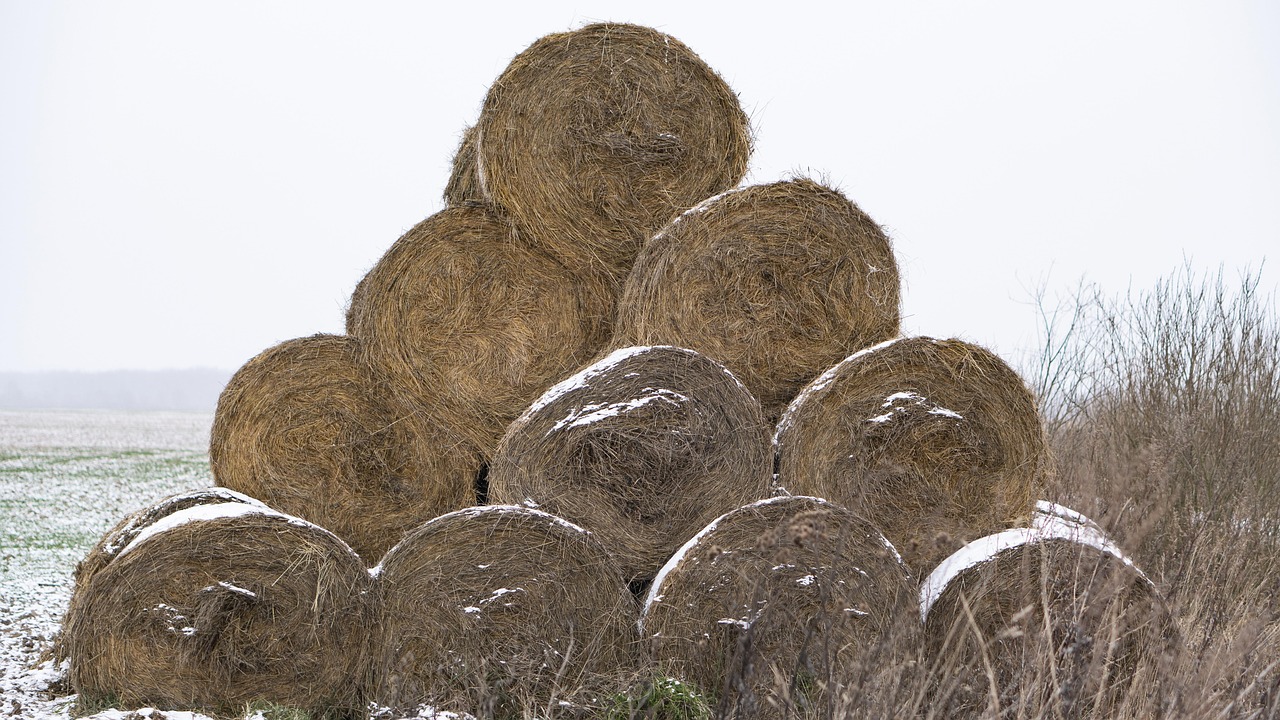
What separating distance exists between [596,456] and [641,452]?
20 cm

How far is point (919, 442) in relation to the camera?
15.6 feet

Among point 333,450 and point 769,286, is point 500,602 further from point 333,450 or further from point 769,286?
point 769,286

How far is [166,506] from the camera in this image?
5117 millimetres

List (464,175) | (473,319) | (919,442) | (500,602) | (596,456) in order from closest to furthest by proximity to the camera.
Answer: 1. (500,602)
2. (596,456)
3. (919,442)
4. (473,319)
5. (464,175)

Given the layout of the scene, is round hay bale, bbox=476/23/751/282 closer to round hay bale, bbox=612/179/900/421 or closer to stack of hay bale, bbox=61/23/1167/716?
stack of hay bale, bbox=61/23/1167/716

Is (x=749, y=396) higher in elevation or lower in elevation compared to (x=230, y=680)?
higher

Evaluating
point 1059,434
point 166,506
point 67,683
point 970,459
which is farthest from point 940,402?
point 1059,434

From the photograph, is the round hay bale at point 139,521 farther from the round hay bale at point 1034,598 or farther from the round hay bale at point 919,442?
the round hay bale at point 1034,598

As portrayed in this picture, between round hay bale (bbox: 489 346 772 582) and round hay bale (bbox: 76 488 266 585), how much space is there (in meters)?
1.48

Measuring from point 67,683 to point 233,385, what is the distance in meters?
1.60

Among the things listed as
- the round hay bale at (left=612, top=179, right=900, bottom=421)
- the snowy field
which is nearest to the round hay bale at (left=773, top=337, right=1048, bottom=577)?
the round hay bale at (left=612, top=179, right=900, bottom=421)

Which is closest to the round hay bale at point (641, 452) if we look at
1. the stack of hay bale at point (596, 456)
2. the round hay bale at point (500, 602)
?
the stack of hay bale at point (596, 456)

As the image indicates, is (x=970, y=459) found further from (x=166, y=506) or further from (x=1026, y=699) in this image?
(x=166, y=506)

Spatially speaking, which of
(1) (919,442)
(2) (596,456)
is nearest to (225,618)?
(2) (596,456)
